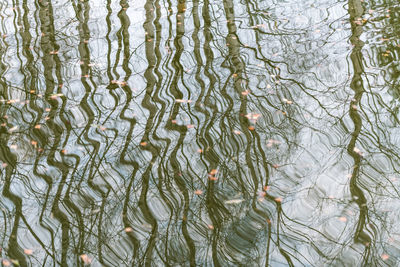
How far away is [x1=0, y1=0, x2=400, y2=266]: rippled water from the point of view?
436 centimetres

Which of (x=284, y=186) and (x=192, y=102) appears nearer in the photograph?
(x=284, y=186)

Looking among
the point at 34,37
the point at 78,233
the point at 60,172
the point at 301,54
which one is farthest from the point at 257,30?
the point at 78,233

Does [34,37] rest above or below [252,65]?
above

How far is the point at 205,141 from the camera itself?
227 inches

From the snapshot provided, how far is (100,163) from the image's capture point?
18.0ft

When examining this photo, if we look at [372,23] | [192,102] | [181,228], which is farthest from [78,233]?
[372,23]

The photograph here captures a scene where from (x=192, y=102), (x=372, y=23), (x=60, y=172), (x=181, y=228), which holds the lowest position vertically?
(x=181, y=228)

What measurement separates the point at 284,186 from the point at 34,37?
20.6 feet

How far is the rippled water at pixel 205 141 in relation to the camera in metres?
4.36

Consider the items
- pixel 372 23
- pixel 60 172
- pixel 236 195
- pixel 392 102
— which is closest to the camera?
pixel 236 195

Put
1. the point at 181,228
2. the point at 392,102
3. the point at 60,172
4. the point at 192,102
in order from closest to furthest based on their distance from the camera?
1. the point at 181,228
2. the point at 60,172
3. the point at 392,102
4. the point at 192,102

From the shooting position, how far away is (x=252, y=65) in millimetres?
7508

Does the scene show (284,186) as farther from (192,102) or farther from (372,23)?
(372,23)

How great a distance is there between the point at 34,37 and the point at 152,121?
422cm
